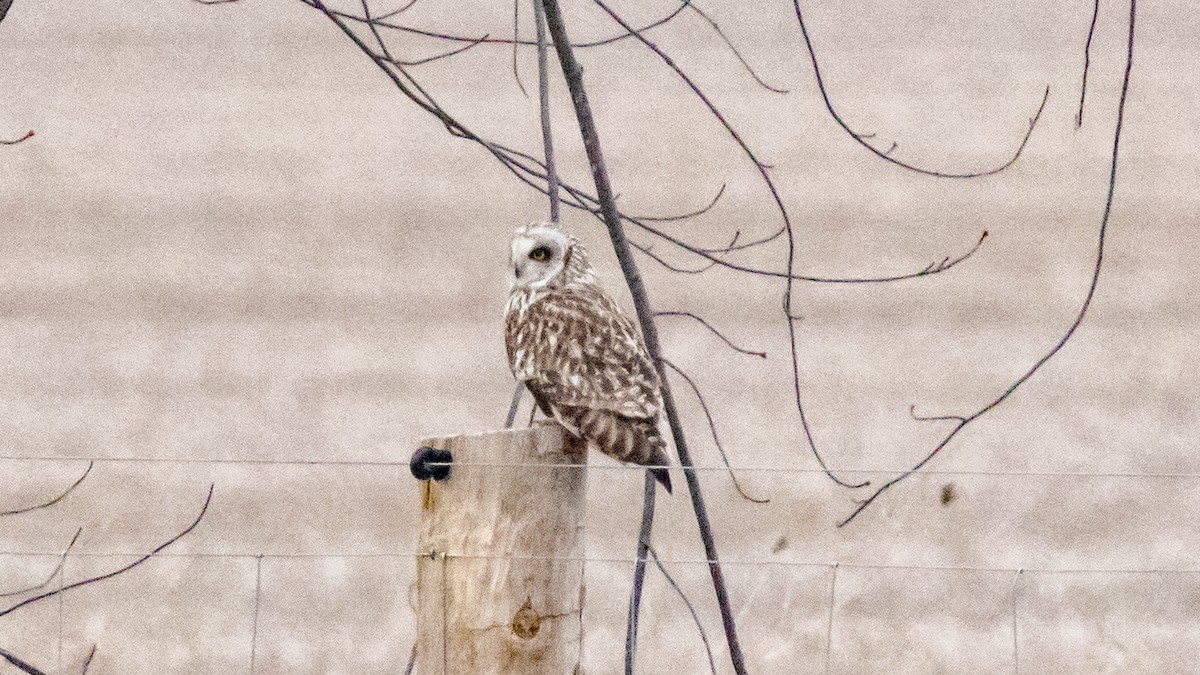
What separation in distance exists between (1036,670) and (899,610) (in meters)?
0.48

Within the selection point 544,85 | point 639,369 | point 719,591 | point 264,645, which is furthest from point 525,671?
point 264,645

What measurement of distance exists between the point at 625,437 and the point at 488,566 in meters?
0.59

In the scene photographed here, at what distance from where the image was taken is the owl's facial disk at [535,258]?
7.39 ft

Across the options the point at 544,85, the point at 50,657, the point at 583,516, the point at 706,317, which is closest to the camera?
the point at 583,516

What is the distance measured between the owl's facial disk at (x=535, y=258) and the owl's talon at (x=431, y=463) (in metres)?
0.85

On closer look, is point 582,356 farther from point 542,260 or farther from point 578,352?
point 542,260

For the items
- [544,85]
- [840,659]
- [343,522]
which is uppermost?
[544,85]

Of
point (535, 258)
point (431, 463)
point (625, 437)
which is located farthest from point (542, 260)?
point (431, 463)

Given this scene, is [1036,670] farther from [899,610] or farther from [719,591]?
[719,591]

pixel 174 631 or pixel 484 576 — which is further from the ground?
pixel 484 576

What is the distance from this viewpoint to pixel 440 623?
4.73 feet

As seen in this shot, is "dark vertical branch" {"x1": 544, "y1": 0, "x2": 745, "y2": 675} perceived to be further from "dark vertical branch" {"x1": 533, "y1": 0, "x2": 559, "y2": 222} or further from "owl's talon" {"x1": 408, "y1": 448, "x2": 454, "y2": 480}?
"owl's talon" {"x1": 408, "y1": 448, "x2": 454, "y2": 480}

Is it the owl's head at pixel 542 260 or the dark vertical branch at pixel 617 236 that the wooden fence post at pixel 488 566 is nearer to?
the dark vertical branch at pixel 617 236

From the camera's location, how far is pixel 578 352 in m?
2.11
